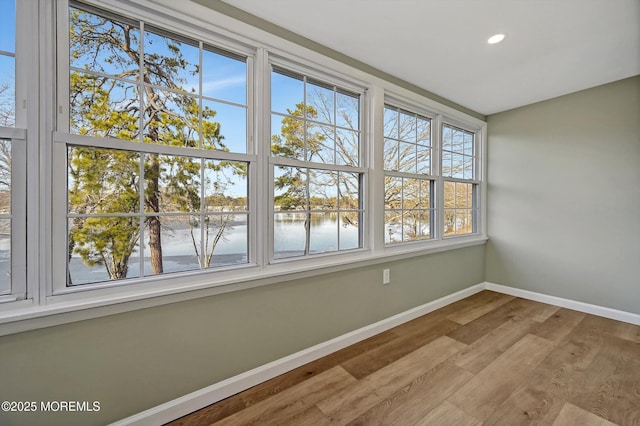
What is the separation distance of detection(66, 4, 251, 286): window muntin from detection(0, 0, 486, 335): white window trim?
77mm

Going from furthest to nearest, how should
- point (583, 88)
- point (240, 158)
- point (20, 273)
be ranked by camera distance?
point (583, 88), point (240, 158), point (20, 273)

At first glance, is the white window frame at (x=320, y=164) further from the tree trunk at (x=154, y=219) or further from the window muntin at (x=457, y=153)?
the window muntin at (x=457, y=153)

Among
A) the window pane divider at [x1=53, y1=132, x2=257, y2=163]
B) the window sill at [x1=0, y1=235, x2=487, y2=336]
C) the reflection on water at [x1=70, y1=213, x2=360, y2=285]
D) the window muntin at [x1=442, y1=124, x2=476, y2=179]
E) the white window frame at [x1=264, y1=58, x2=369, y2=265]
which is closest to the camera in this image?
the window sill at [x1=0, y1=235, x2=487, y2=336]

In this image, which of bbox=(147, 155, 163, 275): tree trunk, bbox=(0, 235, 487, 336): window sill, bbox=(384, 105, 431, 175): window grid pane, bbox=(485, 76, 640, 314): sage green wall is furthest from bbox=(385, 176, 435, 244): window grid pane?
bbox=(147, 155, 163, 275): tree trunk

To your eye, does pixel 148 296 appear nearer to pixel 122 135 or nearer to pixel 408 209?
pixel 122 135

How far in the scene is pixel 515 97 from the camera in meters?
3.04

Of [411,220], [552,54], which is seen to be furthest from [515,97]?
[411,220]

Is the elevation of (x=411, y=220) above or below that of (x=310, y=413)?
above

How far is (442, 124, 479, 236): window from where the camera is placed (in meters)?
3.24

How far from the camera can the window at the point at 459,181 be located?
324 centimetres

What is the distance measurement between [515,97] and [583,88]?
1.99 ft

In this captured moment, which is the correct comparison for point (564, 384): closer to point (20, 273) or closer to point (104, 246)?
point (104, 246)

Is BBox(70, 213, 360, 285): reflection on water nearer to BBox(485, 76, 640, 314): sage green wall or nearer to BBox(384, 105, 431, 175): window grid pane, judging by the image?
BBox(384, 105, 431, 175): window grid pane

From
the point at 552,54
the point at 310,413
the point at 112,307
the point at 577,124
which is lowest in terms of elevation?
the point at 310,413
